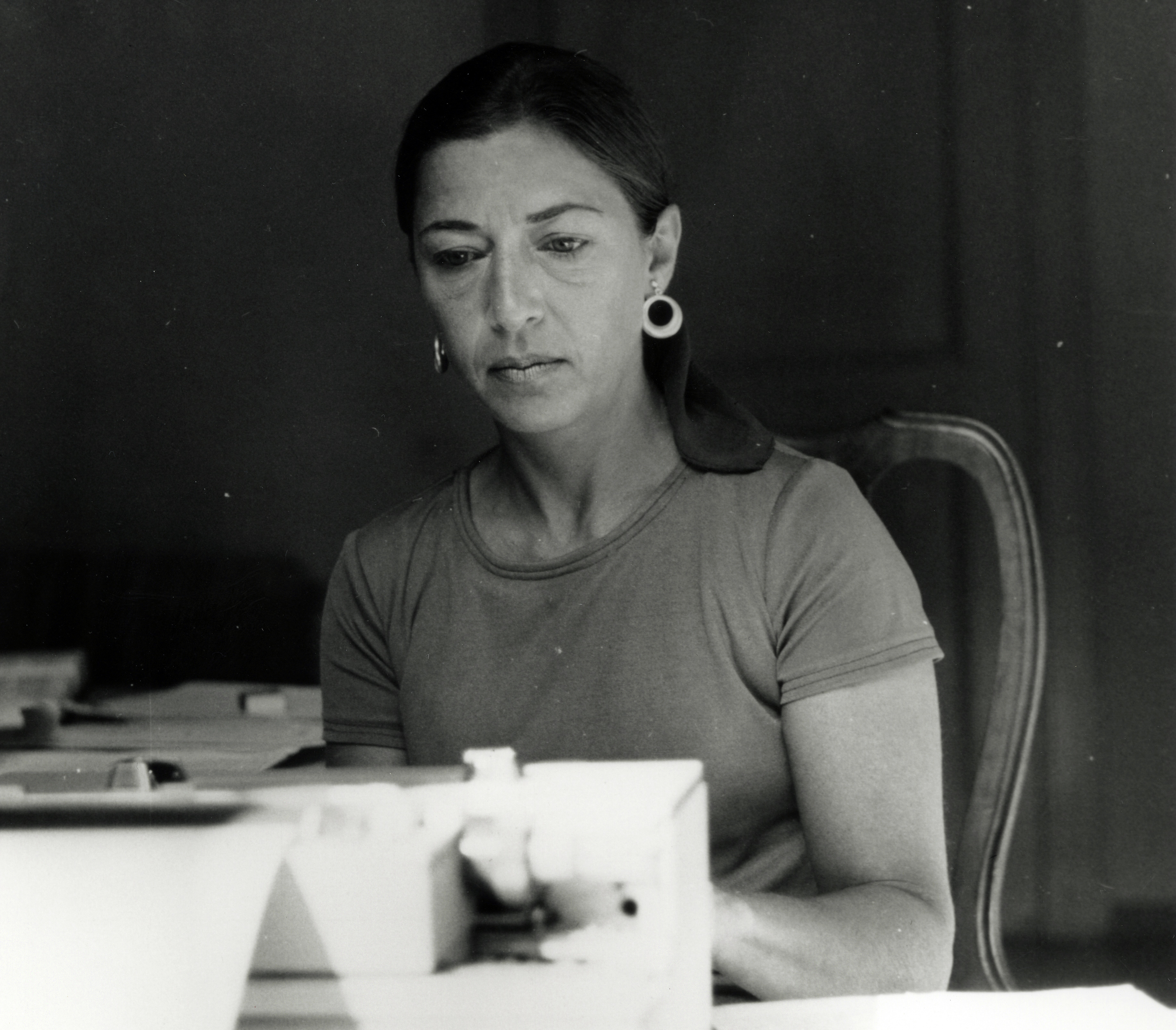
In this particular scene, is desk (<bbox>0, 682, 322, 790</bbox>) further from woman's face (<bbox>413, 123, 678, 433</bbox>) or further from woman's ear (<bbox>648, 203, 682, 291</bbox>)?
woman's ear (<bbox>648, 203, 682, 291</bbox>)

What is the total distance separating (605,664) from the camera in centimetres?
73

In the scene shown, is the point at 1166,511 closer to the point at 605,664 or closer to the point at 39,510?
the point at 605,664

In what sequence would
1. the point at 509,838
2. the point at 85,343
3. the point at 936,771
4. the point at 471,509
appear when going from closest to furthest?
the point at 509,838 < the point at 936,771 < the point at 471,509 < the point at 85,343

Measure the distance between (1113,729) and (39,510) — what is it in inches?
32.0

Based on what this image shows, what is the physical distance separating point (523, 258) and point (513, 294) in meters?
0.02

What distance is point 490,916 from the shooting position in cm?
40

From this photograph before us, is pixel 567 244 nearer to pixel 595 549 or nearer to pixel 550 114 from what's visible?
pixel 550 114

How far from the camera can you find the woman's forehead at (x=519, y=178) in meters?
0.70

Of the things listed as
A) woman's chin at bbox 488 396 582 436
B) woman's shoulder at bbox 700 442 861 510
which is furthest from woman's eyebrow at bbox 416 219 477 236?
woman's shoulder at bbox 700 442 861 510

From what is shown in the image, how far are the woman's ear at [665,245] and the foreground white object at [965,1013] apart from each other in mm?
429

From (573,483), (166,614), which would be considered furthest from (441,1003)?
(166,614)

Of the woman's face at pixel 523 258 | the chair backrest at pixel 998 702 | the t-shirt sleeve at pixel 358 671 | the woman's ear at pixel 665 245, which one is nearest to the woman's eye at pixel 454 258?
the woman's face at pixel 523 258

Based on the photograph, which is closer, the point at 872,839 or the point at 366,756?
the point at 872,839

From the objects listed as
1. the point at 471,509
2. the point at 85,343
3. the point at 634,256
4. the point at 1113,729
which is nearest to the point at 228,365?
the point at 85,343
